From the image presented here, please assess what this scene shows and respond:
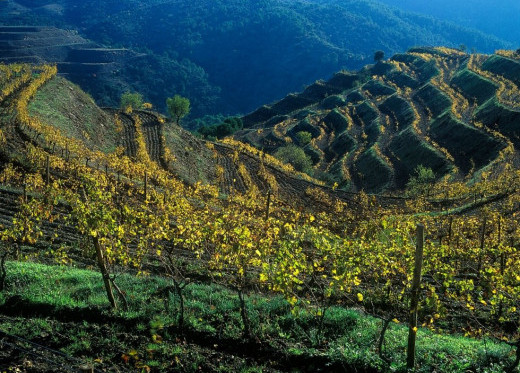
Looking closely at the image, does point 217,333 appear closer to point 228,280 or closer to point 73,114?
point 228,280

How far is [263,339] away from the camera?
12656 mm

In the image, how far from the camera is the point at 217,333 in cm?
1299

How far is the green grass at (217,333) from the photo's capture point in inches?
450

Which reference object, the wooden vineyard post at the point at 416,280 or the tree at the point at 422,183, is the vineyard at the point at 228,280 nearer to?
the wooden vineyard post at the point at 416,280

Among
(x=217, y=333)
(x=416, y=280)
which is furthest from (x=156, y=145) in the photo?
(x=416, y=280)

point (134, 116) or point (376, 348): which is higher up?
point (134, 116)

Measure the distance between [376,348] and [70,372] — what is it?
343 inches

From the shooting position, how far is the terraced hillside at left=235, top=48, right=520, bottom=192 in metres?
82.3

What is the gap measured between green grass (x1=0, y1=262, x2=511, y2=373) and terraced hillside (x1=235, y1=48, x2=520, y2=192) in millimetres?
68998

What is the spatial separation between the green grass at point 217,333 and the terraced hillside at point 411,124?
69.0 meters

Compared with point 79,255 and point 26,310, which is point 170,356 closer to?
point 26,310

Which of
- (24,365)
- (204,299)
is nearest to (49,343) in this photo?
(24,365)

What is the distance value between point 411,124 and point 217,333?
10189 centimetres

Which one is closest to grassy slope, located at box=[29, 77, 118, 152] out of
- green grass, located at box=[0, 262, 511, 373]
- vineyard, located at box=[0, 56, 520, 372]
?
vineyard, located at box=[0, 56, 520, 372]
